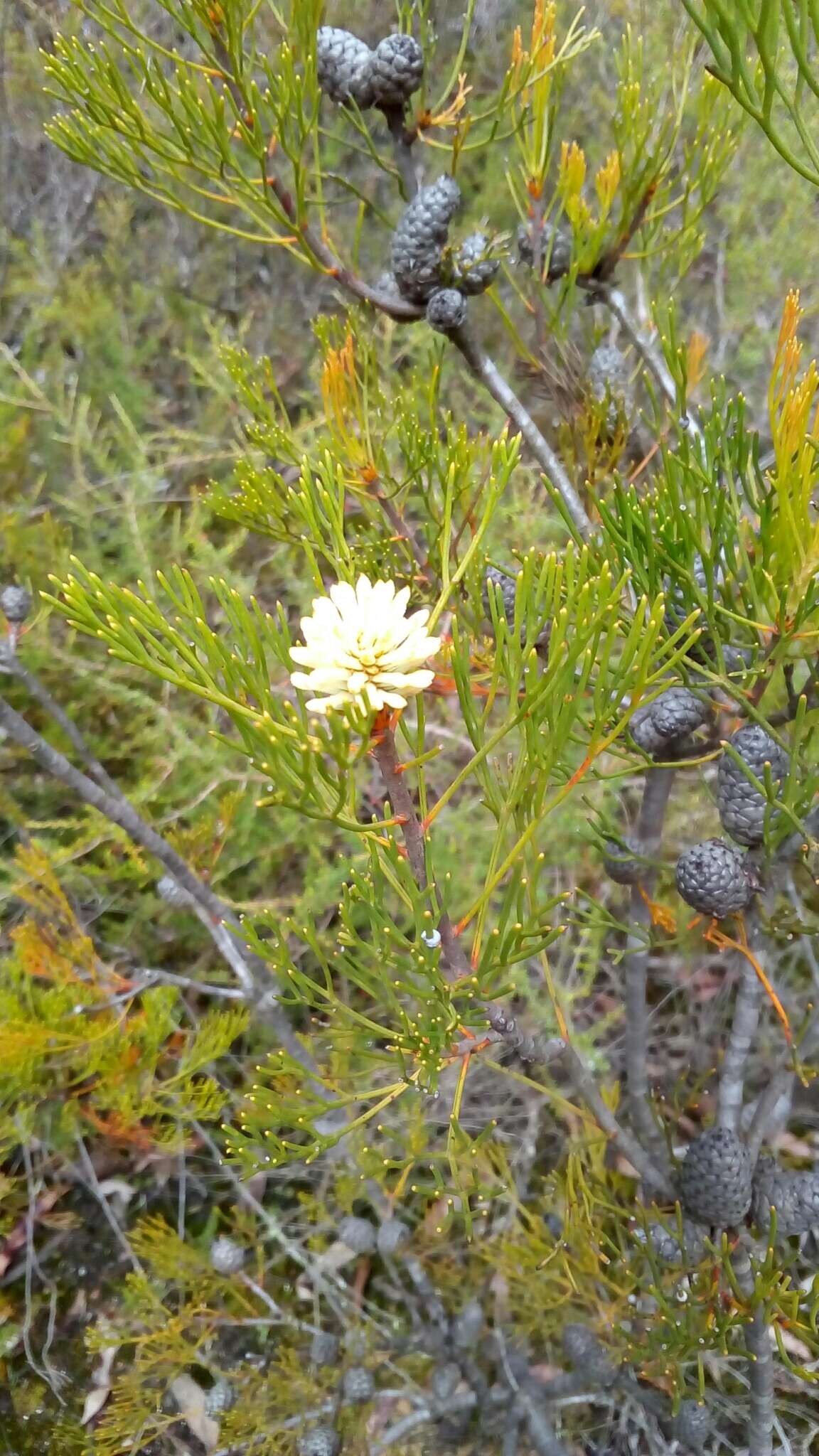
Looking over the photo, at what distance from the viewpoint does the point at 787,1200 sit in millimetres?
672

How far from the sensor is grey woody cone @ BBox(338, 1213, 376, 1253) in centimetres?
100

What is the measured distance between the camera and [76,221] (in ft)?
6.59

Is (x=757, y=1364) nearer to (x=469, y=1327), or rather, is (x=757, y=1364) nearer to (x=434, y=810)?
(x=469, y=1327)

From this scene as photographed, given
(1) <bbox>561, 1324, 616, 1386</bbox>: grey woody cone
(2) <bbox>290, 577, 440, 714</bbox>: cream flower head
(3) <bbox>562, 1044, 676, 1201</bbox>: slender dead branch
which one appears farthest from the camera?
(1) <bbox>561, 1324, 616, 1386</bbox>: grey woody cone

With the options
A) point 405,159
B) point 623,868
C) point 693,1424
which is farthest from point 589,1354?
point 405,159

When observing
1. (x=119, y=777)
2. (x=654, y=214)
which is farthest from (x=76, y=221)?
(x=654, y=214)

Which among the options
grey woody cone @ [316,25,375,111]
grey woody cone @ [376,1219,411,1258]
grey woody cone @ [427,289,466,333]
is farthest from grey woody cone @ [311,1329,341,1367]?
grey woody cone @ [316,25,375,111]

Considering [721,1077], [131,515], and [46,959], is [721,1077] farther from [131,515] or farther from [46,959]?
[131,515]

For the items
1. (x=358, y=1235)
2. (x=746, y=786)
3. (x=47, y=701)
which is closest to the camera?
(x=746, y=786)

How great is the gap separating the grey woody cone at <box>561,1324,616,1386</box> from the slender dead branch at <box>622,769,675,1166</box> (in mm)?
229

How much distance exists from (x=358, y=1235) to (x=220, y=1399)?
232mm

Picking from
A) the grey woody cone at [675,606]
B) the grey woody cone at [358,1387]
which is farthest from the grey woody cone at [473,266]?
the grey woody cone at [358,1387]

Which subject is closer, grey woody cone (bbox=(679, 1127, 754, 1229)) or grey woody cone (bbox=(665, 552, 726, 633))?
grey woody cone (bbox=(665, 552, 726, 633))

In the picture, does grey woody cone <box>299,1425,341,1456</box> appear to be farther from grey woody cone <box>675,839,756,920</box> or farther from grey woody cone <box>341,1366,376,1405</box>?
grey woody cone <box>675,839,756,920</box>
